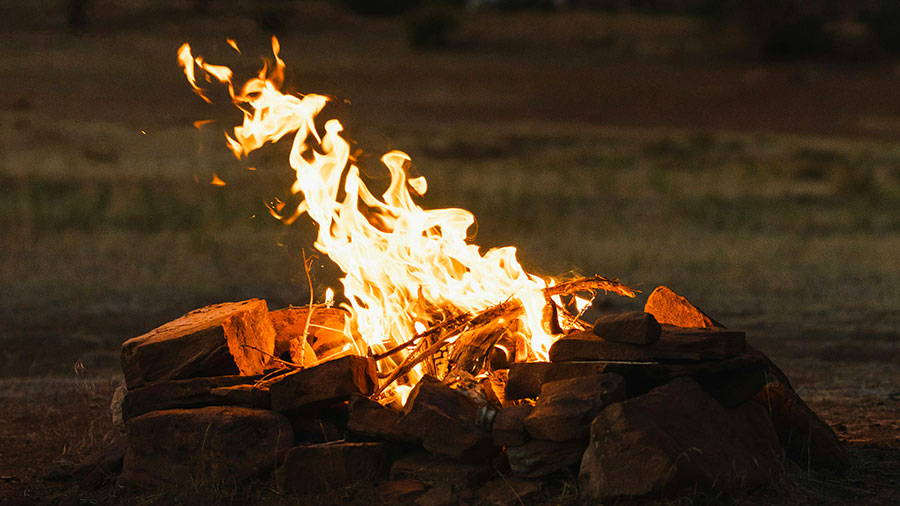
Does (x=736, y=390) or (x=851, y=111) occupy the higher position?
(x=736, y=390)

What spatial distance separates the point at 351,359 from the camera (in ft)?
17.5

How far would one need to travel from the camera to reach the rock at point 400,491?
4.83 metres

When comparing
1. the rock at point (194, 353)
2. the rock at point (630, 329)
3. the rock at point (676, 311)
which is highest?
the rock at point (630, 329)

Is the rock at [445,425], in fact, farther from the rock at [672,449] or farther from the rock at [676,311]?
the rock at [676,311]

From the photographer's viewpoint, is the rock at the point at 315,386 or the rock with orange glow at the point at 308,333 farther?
the rock with orange glow at the point at 308,333

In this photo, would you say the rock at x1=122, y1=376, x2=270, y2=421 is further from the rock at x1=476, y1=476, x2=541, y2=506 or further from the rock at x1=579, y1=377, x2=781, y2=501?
the rock at x1=579, y1=377, x2=781, y2=501

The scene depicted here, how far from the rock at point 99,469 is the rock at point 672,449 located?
7.71 ft

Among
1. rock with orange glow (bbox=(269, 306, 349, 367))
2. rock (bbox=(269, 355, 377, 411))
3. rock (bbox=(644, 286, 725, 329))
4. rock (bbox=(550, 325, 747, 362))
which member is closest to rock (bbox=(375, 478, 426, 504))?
rock (bbox=(269, 355, 377, 411))

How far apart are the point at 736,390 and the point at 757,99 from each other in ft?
104

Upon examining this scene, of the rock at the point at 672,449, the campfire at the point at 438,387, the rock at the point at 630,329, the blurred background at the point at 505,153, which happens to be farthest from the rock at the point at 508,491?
the blurred background at the point at 505,153

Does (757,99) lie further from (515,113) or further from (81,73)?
(81,73)

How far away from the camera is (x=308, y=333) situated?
6219 millimetres

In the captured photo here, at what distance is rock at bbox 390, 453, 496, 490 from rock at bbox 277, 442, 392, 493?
0.14 m

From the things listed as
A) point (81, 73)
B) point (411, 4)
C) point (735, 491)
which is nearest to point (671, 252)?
point (735, 491)
